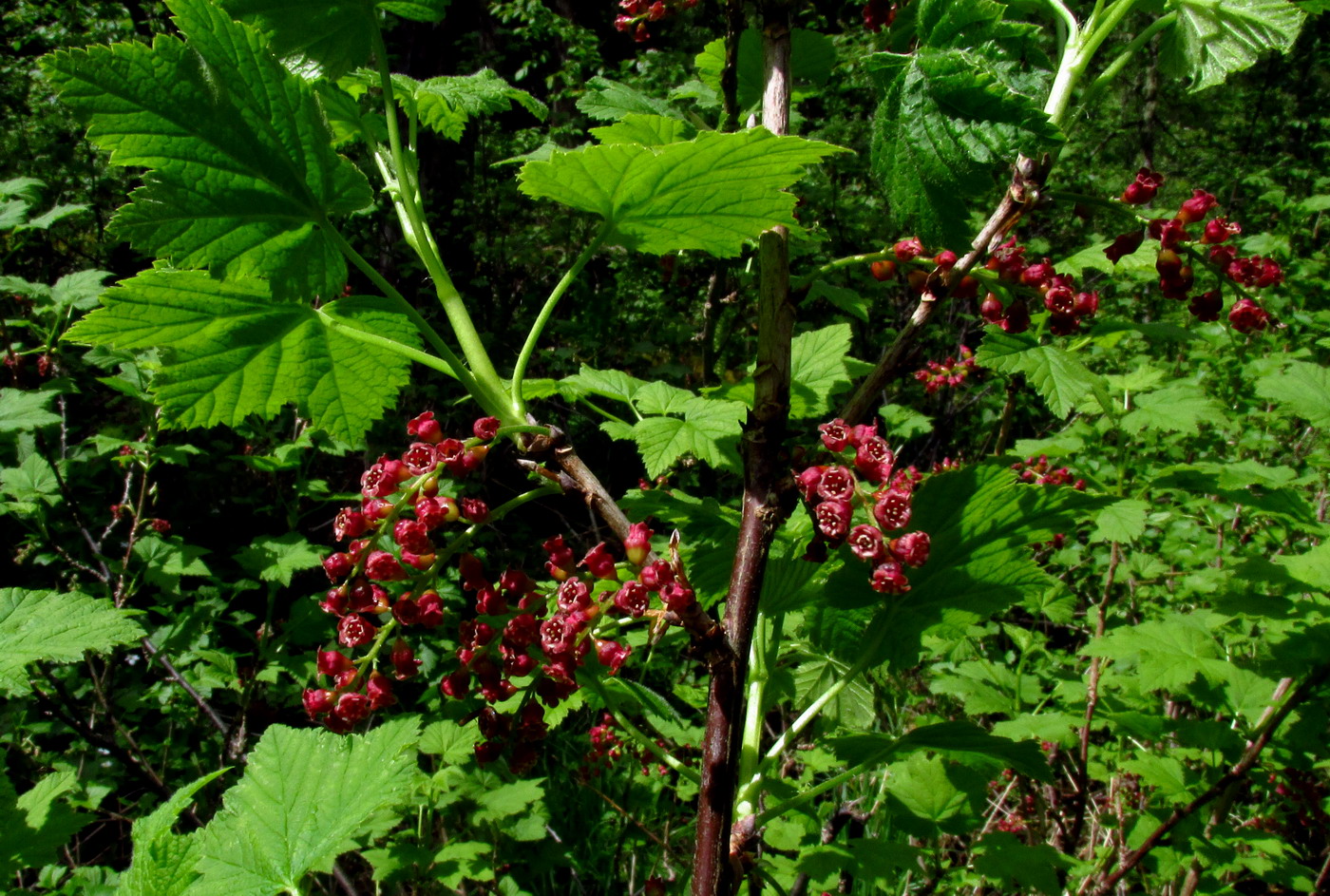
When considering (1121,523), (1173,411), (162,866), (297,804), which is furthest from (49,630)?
(1173,411)

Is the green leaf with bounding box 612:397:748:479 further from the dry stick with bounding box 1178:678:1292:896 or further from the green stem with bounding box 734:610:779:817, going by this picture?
the dry stick with bounding box 1178:678:1292:896

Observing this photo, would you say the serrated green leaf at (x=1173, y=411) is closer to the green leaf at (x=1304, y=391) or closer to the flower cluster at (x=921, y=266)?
the green leaf at (x=1304, y=391)

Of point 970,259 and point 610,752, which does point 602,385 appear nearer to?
point 970,259

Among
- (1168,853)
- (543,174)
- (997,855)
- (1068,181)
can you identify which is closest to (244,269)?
(543,174)

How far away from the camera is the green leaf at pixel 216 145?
26.5 inches

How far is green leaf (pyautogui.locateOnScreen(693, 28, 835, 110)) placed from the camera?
121 cm

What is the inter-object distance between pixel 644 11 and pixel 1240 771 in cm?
198

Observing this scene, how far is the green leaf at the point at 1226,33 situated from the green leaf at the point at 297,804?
1.35 metres

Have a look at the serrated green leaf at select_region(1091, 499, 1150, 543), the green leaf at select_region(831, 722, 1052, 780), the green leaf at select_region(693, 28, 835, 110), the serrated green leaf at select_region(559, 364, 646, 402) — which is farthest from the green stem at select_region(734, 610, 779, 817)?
the serrated green leaf at select_region(1091, 499, 1150, 543)

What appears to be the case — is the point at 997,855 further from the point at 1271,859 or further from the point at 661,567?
the point at 661,567

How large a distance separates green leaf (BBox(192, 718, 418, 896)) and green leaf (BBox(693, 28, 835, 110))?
3.99 ft

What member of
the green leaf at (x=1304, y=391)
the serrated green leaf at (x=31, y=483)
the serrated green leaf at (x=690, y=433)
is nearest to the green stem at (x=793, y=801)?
the serrated green leaf at (x=690, y=433)

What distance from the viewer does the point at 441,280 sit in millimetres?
806

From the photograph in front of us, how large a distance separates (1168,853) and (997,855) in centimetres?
59
